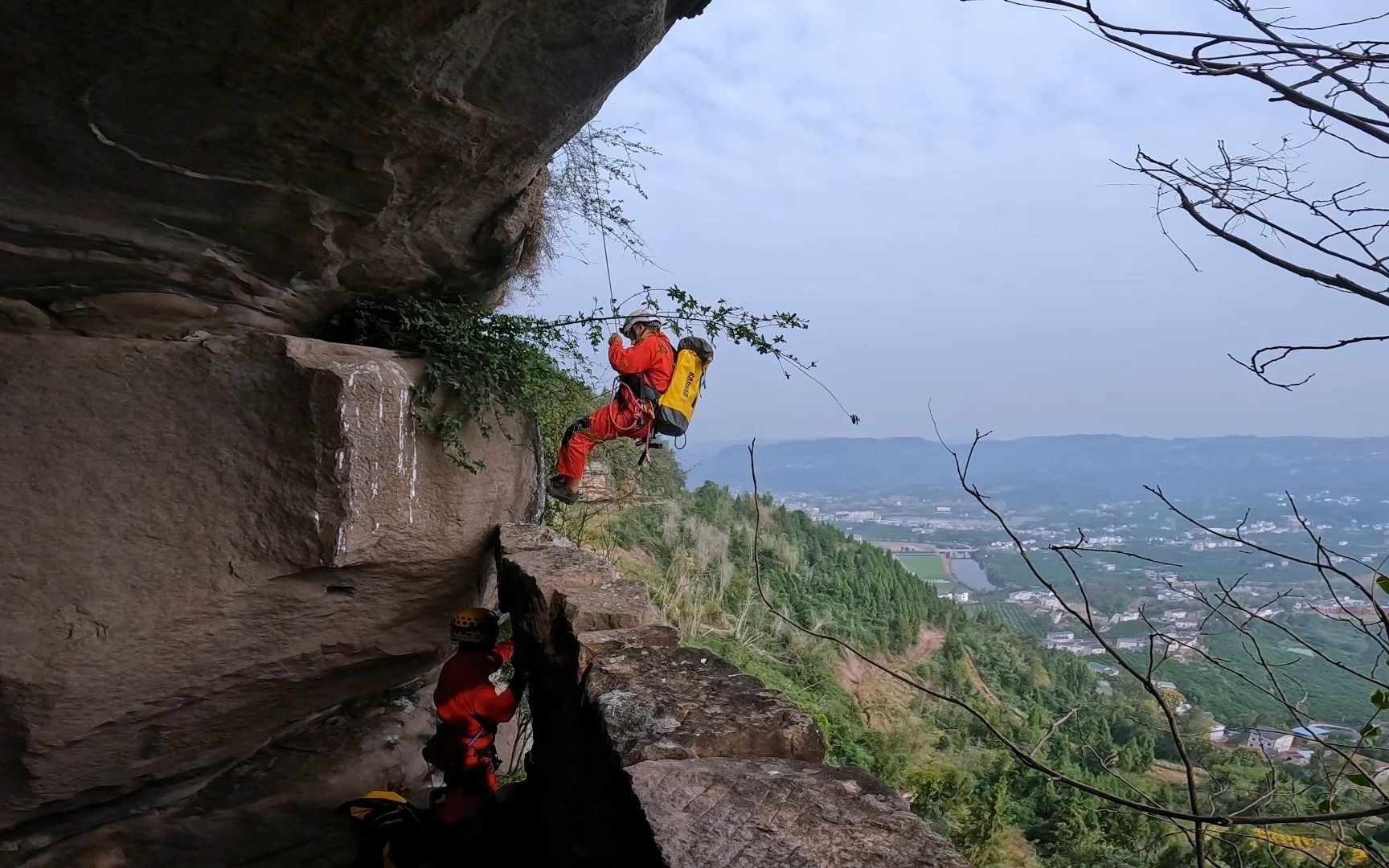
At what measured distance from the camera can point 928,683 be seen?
23.3ft

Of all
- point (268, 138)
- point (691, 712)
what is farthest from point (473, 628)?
point (268, 138)

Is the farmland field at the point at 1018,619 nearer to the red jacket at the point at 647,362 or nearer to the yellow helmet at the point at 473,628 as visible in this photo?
the red jacket at the point at 647,362

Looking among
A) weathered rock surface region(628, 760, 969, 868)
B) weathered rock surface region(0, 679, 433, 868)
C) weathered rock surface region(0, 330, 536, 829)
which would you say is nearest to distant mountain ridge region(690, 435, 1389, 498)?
weathered rock surface region(628, 760, 969, 868)

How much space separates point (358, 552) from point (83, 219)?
167 cm

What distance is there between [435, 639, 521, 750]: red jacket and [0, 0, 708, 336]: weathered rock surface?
6.17 feet

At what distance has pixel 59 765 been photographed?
308cm

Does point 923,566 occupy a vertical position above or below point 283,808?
above

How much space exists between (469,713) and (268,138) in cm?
247

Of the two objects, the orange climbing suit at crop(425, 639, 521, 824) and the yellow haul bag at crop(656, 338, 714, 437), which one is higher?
the yellow haul bag at crop(656, 338, 714, 437)

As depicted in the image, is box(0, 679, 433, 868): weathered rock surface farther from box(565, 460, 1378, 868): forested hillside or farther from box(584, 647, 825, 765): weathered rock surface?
box(584, 647, 825, 765): weathered rock surface

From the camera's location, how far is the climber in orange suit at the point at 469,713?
3.38m

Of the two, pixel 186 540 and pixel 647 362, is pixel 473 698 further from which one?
pixel 647 362

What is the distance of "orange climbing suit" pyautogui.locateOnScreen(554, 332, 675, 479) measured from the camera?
4613 millimetres

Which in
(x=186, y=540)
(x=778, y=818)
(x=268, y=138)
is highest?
(x=268, y=138)
